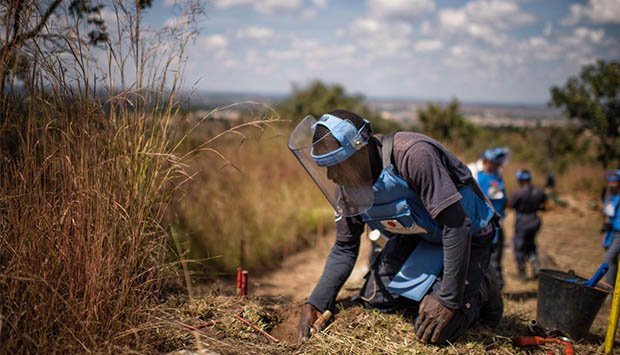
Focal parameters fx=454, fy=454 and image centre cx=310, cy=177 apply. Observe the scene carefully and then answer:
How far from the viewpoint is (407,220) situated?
251 cm

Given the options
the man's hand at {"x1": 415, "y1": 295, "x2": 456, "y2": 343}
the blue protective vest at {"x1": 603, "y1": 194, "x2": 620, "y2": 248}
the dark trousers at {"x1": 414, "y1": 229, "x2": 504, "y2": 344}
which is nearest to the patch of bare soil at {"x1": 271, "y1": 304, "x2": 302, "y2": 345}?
the man's hand at {"x1": 415, "y1": 295, "x2": 456, "y2": 343}

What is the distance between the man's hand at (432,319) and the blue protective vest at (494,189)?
319cm

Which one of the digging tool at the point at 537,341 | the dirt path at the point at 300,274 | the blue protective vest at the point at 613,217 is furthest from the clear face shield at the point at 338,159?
the blue protective vest at the point at 613,217

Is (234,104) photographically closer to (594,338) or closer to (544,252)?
(594,338)

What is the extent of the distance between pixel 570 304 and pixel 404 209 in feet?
5.24

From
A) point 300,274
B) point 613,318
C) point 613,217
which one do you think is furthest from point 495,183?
point 613,318

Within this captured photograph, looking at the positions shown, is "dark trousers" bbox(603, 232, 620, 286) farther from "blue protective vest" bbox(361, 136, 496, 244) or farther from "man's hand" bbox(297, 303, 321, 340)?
"man's hand" bbox(297, 303, 321, 340)

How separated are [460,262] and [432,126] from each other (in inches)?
584

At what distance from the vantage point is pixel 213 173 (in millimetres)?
6547

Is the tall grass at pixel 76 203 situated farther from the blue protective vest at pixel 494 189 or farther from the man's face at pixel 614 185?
the man's face at pixel 614 185

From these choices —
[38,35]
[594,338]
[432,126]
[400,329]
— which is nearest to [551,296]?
[594,338]

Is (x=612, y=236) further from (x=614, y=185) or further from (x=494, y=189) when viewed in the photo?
(x=494, y=189)

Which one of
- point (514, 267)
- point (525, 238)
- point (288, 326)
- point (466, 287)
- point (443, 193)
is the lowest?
point (514, 267)

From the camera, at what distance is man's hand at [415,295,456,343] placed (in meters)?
2.35
